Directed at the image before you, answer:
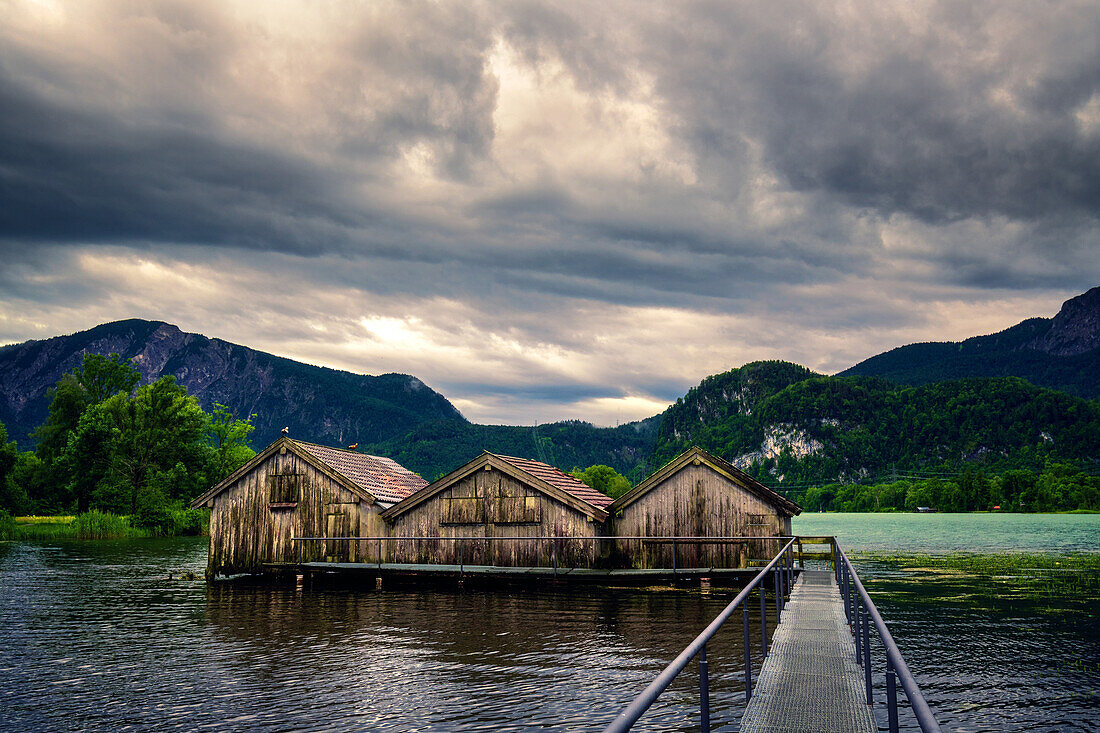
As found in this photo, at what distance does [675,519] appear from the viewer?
3703 cm

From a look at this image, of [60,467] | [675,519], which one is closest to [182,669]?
[675,519]

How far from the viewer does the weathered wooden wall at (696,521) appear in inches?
1412

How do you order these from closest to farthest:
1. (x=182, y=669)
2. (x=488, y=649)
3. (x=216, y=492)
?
(x=182, y=669)
(x=488, y=649)
(x=216, y=492)

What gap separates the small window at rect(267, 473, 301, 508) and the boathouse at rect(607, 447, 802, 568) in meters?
16.2

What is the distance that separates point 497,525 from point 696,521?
30.5 feet

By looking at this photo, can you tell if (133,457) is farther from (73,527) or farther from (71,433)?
(73,527)

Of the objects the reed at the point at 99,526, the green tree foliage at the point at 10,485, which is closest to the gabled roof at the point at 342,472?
the reed at the point at 99,526

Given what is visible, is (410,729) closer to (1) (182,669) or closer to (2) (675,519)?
(1) (182,669)

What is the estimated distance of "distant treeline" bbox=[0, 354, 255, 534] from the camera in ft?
316

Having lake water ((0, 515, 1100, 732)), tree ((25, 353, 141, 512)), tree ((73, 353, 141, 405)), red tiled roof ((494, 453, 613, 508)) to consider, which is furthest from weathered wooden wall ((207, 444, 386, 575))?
tree ((73, 353, 141, 405))

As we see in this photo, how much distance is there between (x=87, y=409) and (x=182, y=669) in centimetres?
9760

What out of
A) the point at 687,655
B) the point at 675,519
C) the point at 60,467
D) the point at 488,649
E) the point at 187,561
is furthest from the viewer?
the point at 60,467

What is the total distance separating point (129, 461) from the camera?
3878 inches

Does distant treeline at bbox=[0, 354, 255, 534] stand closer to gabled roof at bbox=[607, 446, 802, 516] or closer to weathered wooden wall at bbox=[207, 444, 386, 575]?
weathered wooden wall at bbox=[207, 444, 386, 575]
